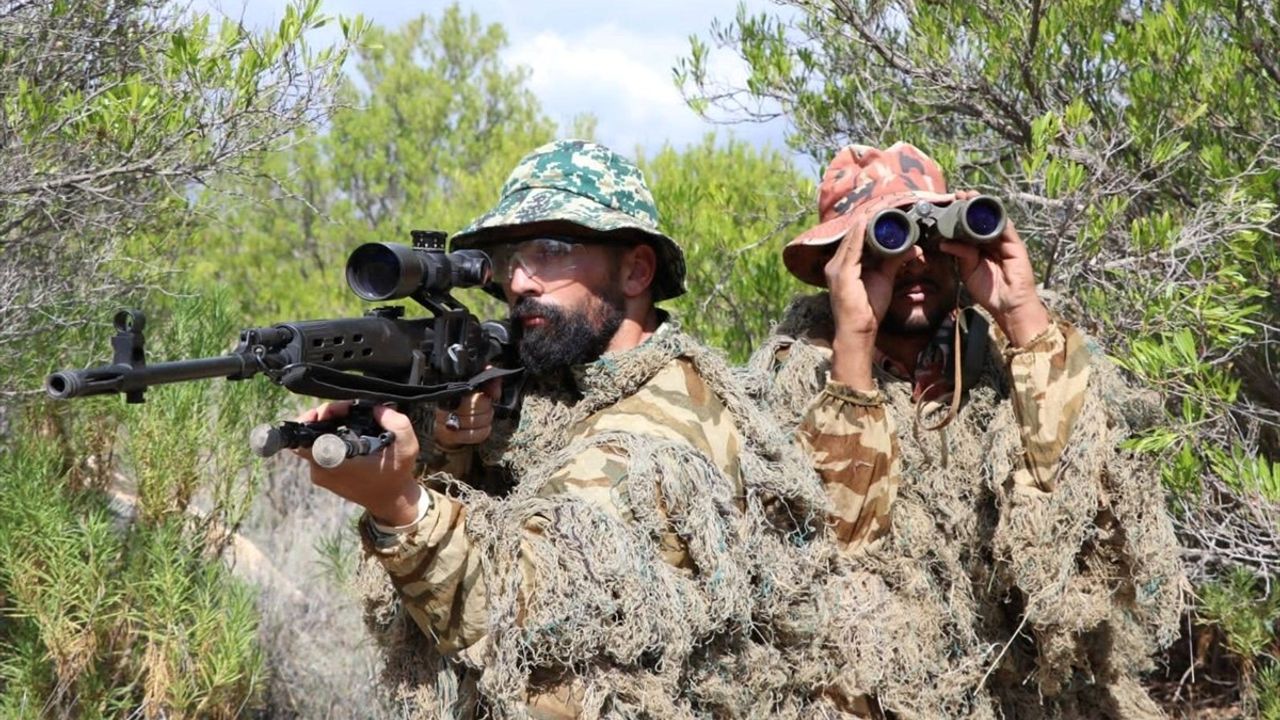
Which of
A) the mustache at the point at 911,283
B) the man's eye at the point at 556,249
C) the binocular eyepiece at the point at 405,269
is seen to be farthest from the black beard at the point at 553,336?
the mustache at the point at 911,283

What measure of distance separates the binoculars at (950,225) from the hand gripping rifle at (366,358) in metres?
0.86

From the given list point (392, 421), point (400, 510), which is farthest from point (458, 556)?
point (392, 421)

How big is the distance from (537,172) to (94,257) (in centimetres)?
201

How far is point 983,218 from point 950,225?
0.08m

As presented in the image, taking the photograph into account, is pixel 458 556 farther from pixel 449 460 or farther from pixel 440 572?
pixel 449 460

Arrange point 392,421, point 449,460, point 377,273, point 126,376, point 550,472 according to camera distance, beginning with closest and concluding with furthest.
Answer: point 126,376 → point 392,421 → point 377,273 → point 550,472 → point 449,460

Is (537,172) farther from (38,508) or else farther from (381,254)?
(38,508)

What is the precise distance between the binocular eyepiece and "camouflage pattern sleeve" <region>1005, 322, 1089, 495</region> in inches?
50.5

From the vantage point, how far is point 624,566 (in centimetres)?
224

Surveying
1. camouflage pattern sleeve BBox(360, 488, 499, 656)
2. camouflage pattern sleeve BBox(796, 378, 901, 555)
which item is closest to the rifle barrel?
camouflage pattern sleeve BBox(360, 488, 499, 656)

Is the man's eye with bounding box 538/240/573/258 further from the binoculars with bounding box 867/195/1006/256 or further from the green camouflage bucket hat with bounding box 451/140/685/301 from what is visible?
the binoculars with bounding box 867/195/1006/256

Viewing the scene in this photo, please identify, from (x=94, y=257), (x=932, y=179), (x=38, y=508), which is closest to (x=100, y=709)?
(x=38, y=508)

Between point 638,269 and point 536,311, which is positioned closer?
point 536,311

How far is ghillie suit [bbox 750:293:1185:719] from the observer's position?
268 centimetres
